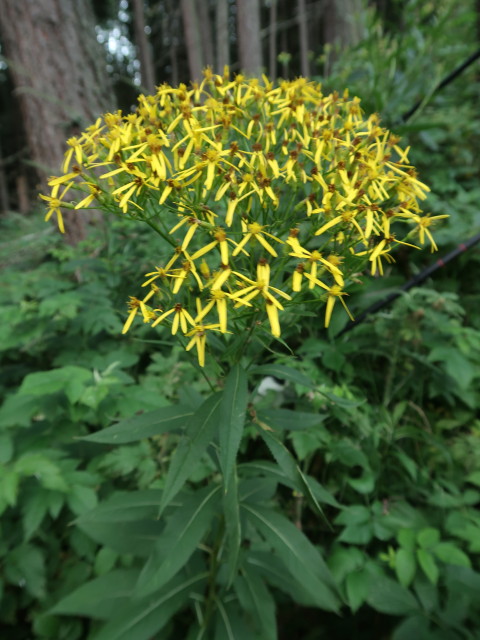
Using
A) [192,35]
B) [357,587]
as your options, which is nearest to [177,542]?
[357,587]

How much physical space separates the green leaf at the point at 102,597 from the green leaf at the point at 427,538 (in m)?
1.05

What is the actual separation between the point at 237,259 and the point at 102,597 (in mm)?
1254

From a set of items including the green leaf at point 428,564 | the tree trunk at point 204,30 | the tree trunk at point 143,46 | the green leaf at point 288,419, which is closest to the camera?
the green leaf at point 288,419

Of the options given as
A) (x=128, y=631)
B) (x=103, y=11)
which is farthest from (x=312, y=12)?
(x=128, y=631)

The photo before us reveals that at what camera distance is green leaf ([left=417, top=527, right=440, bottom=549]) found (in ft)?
4.84

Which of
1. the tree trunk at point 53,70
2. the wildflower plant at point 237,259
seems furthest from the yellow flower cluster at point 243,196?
the tree trunk at point 53,70

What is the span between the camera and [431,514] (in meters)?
1.77

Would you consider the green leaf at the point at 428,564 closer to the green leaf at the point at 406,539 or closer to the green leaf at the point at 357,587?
the green leaf at the point at 406,539

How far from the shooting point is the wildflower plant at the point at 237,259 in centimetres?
→ 100

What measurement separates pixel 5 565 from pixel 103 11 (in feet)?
52.9

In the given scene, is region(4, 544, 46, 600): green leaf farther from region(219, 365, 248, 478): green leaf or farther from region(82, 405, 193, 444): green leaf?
region(219, 365, 248, 478): green leaf

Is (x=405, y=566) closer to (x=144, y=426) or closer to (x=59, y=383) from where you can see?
(x=144, y=426)

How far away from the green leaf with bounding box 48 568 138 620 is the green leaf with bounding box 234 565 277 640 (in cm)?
39

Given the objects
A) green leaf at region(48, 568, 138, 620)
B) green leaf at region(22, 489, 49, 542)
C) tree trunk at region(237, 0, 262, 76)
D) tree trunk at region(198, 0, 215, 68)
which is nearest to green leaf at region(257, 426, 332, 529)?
green leaf at region(48, 568, 138, 620)
